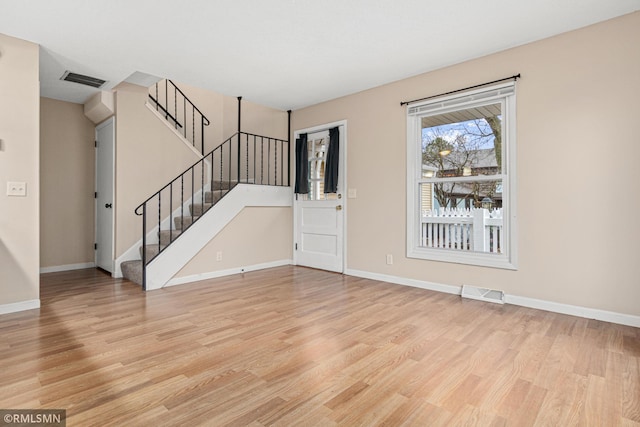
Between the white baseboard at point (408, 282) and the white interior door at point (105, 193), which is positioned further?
the white interior door at point (105, 193)

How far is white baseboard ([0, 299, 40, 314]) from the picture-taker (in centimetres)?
→ 312

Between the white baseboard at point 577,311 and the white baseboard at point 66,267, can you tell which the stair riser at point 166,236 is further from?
the white baseboard at point 577,311

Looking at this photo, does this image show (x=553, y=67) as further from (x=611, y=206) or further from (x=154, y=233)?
(x=154, y=233)

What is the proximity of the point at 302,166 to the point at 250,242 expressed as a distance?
149cm

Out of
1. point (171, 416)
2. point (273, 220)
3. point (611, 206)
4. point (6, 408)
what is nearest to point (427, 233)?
point (611, 206)

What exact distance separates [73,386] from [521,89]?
4315 mm

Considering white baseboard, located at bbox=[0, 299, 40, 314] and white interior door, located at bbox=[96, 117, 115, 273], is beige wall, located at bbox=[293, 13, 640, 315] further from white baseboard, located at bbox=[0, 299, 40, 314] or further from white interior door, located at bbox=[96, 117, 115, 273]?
white interior door, located at bbox=[96, 117, 115, 273]

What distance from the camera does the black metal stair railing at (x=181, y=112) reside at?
238 inches

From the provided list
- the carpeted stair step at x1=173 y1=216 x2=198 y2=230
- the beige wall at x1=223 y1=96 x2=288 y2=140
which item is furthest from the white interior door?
the beige wall at x1=223 y1=96 x2=288 y2=140

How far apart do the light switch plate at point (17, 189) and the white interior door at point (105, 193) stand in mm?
1472

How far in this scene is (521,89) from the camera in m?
3.40

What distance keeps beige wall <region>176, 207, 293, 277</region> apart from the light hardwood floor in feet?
3.64

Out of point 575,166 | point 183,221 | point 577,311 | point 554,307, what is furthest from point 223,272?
point 575,166

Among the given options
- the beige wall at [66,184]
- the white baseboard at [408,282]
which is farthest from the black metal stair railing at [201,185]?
the white baseboard at [408,282]
